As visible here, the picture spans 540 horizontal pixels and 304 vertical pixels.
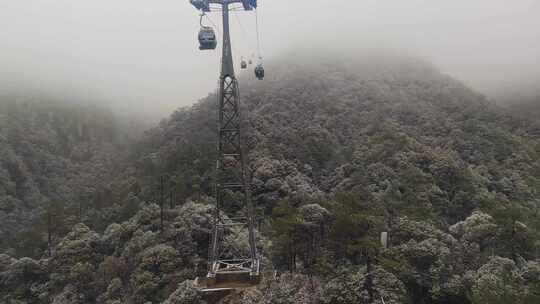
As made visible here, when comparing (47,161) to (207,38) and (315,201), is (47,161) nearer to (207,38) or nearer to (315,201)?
(315,201)

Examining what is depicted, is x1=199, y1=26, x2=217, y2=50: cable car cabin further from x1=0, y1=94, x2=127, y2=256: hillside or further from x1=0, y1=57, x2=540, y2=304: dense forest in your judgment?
x1=0, y1=94, x2=127, y2=256: hillside

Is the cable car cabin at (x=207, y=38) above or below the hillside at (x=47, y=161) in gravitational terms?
above

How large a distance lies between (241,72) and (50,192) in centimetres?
4903

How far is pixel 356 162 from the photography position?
45469 mm

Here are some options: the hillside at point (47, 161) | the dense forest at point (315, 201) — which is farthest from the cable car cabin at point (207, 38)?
the hillside at point (47, 161)

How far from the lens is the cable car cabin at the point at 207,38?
55.1 feet

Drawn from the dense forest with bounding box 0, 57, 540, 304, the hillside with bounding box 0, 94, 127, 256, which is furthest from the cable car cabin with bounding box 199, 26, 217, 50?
the hillside with bounding box 0, 94, 127, 256

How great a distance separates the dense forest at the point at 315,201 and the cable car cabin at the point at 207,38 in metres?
10.6

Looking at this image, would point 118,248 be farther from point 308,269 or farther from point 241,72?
point 241,72

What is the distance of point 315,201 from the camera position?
33125 mm

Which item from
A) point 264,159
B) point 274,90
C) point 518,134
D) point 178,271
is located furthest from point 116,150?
point 518,134

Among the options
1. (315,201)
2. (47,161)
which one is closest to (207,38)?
(315,201)

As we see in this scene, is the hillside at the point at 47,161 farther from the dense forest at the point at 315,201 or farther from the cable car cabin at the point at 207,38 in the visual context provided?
the cable car cabin at the point at 207,38

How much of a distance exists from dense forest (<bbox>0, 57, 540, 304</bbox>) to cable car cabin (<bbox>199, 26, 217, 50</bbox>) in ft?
34.7
